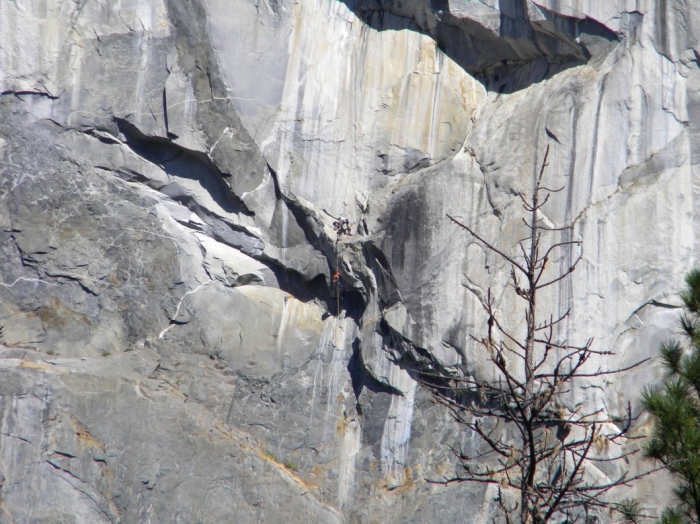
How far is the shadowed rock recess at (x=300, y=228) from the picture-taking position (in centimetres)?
838

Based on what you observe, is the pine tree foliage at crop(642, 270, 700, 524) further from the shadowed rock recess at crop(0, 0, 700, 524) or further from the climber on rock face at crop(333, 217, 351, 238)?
the climber on rock face at crop(333, 217, 351, 238)

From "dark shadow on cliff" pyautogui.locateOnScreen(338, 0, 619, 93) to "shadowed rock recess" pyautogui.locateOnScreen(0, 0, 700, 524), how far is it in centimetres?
3

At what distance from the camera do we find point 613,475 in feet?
27.0

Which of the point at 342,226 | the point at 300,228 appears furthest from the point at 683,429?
the point at 300,228

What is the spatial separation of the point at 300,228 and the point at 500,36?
9.53ft

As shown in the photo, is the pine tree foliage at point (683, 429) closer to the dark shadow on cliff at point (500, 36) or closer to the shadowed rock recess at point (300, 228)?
the shadowed rock recess at point (300, 228)

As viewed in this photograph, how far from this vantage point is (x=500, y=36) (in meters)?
9.18

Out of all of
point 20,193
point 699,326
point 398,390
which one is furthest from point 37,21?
point 699,326

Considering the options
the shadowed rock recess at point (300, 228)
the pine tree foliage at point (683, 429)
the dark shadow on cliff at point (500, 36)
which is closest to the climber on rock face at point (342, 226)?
the shadowed rock recess at point (300, 228)

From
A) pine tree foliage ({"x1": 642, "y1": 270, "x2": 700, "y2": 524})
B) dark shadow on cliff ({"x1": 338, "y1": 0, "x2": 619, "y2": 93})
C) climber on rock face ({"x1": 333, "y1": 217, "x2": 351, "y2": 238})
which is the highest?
dark shadow on cliff ({"x1": 338, "y1": 0, "x2": 619, "y2": 93})

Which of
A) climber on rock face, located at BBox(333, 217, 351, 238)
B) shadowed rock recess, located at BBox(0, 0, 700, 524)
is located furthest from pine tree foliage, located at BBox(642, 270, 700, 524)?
climber on rock face, located at BBox(333, 217, 351, 238)

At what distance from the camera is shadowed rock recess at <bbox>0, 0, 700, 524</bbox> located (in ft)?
27.5

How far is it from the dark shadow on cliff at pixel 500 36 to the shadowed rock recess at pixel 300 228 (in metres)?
0.03

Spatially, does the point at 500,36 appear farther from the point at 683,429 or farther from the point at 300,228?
the point at 683,429
